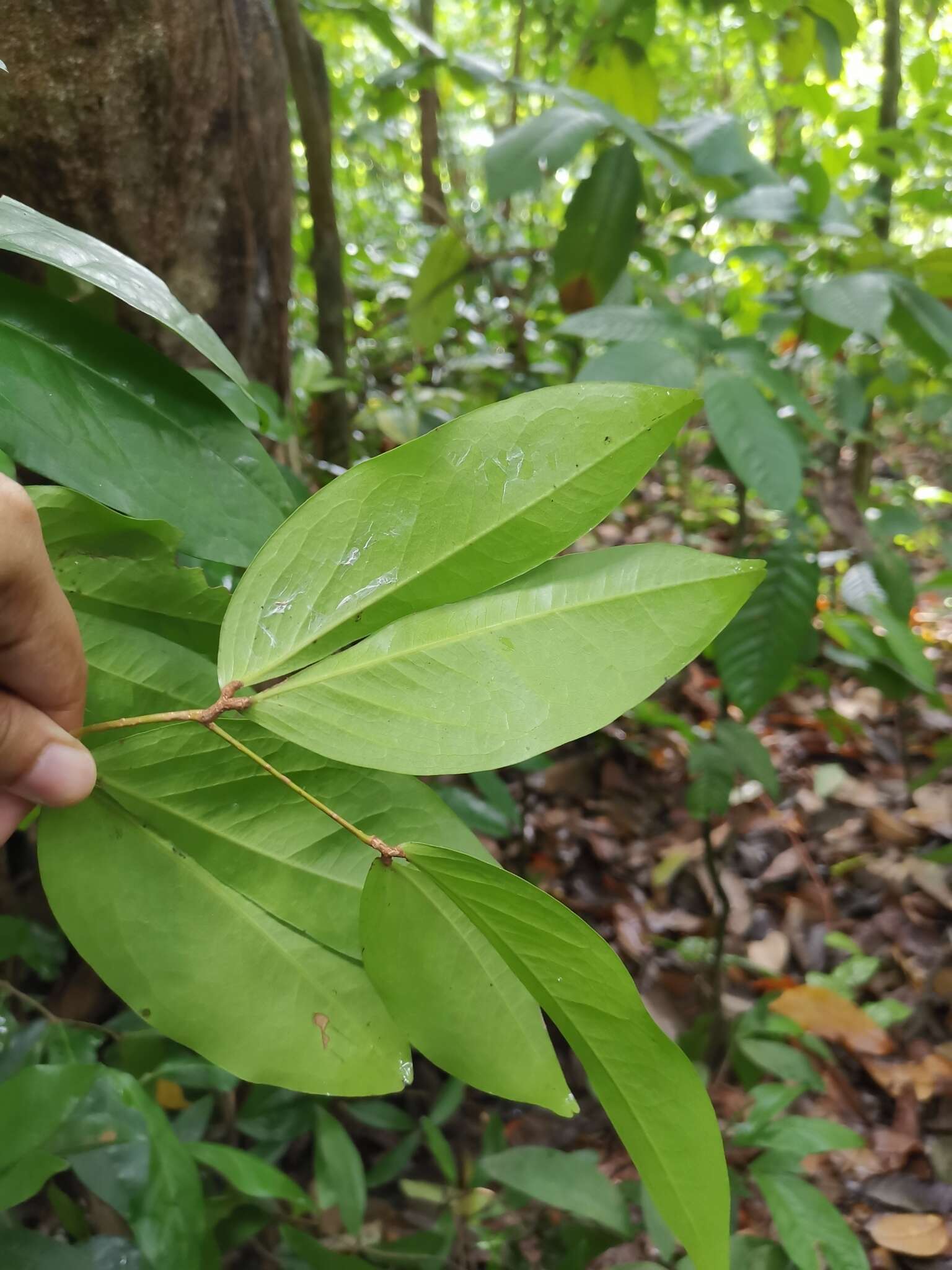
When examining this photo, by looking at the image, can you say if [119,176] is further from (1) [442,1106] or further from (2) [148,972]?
(1) [442,1106]

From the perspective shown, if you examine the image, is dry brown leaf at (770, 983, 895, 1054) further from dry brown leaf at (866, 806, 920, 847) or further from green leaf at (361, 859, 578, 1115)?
green leaf at (361, 859, 578, 1115)

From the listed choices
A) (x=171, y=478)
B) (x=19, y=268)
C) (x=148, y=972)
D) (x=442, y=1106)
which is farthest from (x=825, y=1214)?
(x=19, y=268)

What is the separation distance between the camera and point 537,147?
84 centimetres

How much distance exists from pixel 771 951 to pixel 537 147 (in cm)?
125

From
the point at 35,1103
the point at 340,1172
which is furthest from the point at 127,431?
the point at 340,1172

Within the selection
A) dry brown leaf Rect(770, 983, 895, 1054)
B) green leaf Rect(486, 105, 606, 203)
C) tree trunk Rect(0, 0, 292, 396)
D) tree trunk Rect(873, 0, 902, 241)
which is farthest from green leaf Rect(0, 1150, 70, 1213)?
tree trunk Rect(873, 0, 902, 241)

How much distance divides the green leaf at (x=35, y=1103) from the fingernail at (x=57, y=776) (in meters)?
0.26

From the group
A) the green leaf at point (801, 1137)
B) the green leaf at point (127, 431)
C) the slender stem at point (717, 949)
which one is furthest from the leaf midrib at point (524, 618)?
the slender stem at point (717, 949)

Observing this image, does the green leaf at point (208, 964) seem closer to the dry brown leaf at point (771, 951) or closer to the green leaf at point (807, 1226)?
the green leaf at point (807, 1226)

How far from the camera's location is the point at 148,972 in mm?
346

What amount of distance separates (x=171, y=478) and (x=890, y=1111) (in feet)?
4.35

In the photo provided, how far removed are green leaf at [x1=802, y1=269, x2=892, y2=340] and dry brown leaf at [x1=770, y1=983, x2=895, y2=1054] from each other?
0.95 meters

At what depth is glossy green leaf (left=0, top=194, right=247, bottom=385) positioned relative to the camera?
321 millimetres

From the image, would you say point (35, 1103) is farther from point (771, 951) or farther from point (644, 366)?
point (771, 951)
